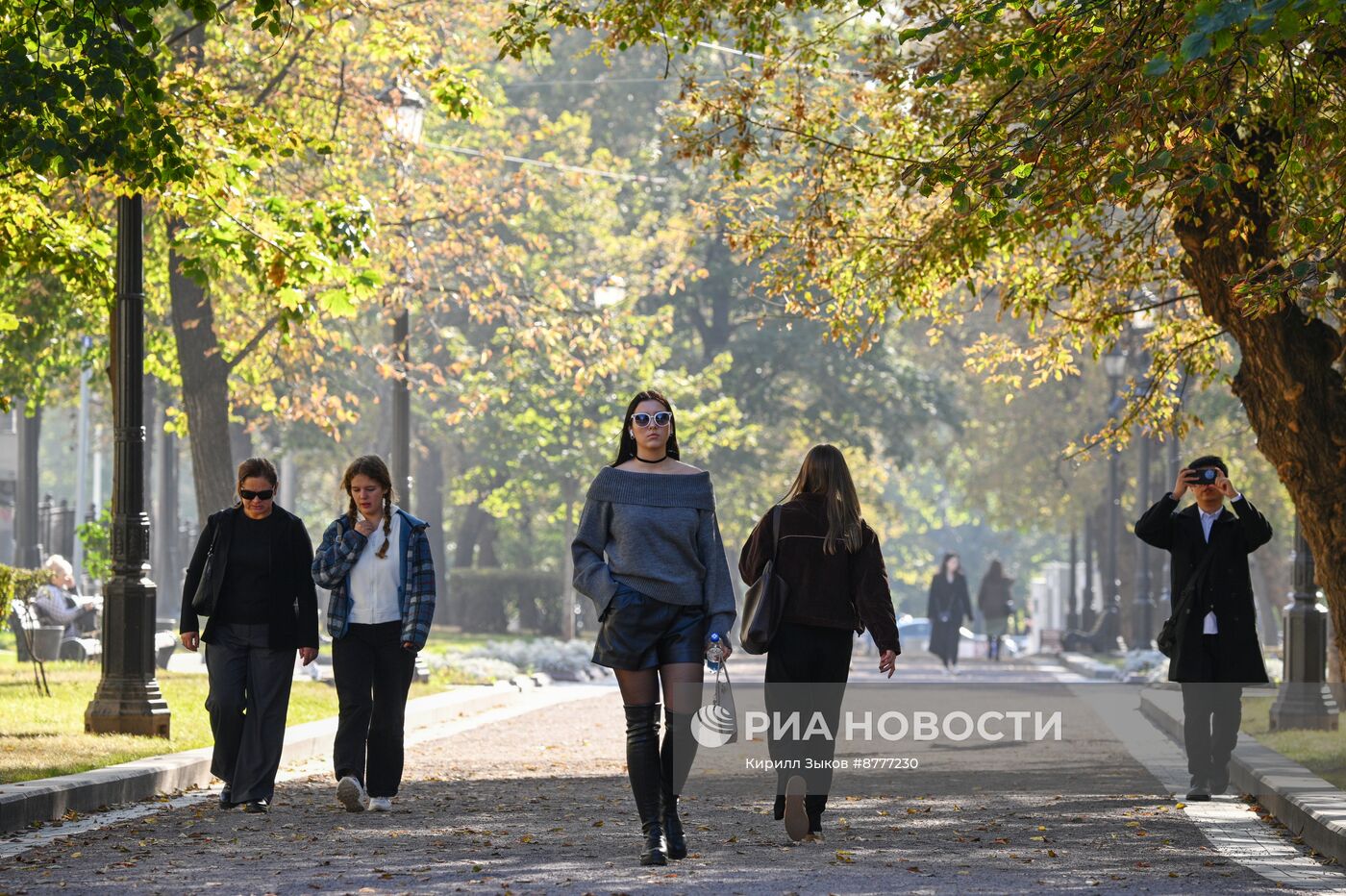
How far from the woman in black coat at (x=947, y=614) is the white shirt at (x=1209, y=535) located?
21561 mm

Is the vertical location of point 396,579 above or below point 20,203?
below

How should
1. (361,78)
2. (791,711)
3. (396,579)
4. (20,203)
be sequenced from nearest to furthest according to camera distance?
(791,711), (396,579), (20,203), (361,78)

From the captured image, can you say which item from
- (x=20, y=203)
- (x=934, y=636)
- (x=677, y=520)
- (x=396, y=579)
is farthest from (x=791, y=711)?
(x=934, y=636)

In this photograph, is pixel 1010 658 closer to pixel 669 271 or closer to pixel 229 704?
pixel 669 271

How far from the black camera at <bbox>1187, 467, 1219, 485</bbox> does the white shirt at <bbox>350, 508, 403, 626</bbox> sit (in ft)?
13.6

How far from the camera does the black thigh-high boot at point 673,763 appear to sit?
860 centimetres

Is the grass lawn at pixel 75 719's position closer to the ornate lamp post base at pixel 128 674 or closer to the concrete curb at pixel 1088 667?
the ornate lamp post base at pixel 128 674

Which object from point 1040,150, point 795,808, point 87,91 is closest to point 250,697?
point 795,808

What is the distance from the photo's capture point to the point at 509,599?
4691 centimetres

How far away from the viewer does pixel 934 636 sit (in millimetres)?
34406

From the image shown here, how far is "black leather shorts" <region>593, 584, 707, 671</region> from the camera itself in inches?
335

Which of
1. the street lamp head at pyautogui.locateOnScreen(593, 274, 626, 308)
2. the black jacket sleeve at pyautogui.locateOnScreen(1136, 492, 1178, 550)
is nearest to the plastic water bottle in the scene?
the black jacket sleeve at pyautogui.locateOnScreen(1136, 492, 1178, 550)

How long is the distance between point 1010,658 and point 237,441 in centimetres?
1606

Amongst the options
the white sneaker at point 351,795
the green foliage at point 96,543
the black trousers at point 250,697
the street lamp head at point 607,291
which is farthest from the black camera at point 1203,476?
the street lamp head at point 607,291
